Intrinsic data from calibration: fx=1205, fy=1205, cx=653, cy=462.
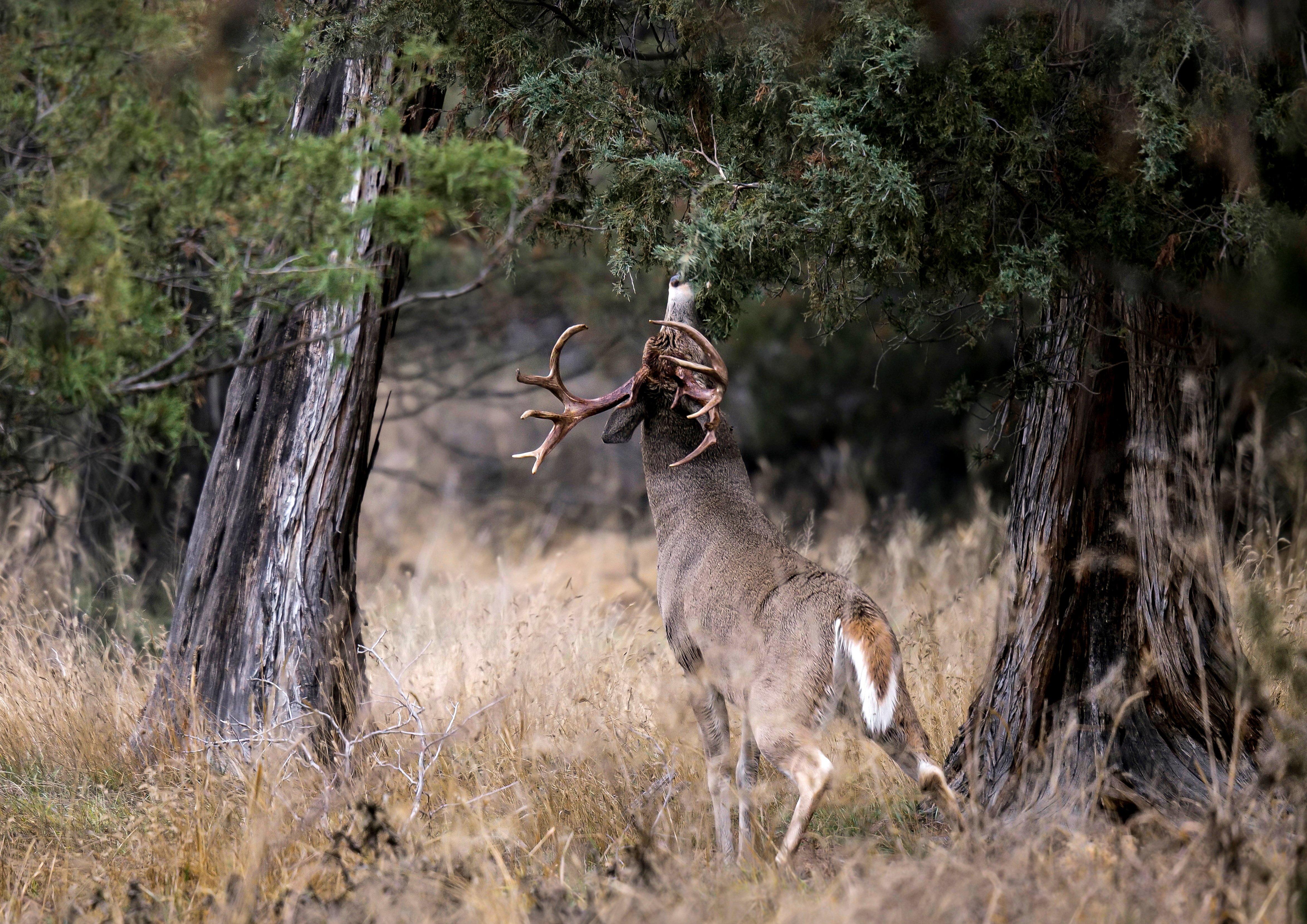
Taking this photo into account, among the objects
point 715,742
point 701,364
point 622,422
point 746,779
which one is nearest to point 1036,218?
point 701,364

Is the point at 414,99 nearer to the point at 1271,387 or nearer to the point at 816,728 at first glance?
the point at 816,728

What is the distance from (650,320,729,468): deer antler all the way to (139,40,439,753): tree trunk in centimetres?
150

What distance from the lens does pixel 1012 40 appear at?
4090 millimetres

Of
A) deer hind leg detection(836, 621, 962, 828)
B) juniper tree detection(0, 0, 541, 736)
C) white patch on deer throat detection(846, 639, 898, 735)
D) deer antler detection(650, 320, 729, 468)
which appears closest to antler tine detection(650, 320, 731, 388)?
deer antler detection(650, 320, 729, 468)

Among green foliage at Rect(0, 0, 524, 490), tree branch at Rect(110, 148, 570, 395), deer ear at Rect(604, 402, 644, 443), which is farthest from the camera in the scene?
deer ear at Rect(604, 402, 644, 443)

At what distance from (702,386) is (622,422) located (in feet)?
1.34

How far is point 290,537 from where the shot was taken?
18.9 feet

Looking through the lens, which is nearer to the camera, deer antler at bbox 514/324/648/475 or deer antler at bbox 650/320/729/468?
deer antler at bbox 650/320/729/468

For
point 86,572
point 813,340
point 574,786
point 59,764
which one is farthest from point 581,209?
point 813,340

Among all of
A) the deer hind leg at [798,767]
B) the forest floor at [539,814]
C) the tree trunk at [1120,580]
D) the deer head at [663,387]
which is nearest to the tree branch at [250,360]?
the forest floor at [539,814]

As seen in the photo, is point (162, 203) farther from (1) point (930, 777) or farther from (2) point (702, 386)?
(1) point (930, 777)

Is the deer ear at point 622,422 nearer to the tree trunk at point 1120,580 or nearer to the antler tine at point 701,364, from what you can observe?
the antler tine at point 701,364

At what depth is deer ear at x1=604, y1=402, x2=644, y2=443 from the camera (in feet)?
18.1

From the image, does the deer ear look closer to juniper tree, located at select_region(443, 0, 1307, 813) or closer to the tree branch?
juniper tree, located at select_region(443, 0, 1307, 813)
